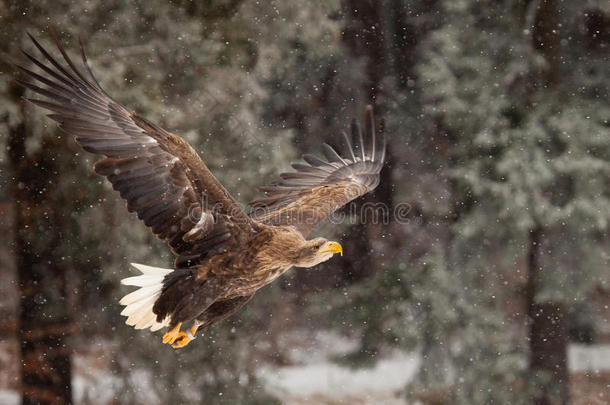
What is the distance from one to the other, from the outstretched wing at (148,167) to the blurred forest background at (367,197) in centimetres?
278

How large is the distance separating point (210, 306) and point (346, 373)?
471 cm

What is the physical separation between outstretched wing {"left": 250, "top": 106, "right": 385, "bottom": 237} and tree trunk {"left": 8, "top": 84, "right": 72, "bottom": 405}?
10.2ft

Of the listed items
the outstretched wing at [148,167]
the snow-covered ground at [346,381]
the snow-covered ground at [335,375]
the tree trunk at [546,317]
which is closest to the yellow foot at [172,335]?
the outstretched wing at [148,167]

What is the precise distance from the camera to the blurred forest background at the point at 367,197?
20.8 feet

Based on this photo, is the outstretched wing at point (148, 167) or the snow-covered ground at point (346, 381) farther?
the snow-covered ground at point (346, 381)

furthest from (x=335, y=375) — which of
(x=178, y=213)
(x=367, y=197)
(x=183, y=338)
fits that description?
(x=178, y=213)

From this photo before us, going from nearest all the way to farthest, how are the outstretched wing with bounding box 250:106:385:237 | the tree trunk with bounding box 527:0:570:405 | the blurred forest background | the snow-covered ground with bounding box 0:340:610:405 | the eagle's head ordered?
the eagle's head → the outstretched wing with bounding box 250:106:385:237 → the blurred forest background → the tree trunk with bounding box 527:0:570:405 → the snow-covered ground with bounding box 0:340:610:405

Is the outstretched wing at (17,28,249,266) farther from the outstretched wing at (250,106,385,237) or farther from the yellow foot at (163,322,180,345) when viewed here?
the outstretched wing at (250,106,385,237)

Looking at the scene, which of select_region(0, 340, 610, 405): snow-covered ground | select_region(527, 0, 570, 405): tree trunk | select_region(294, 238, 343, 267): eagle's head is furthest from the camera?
select_region(0, 340, 610, 405): snow-covered ground

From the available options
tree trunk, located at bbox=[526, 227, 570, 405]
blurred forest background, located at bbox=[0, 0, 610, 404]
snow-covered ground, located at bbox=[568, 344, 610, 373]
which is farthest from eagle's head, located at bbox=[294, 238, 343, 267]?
snow-covered ground, located at bbox=[568, 344, 610, 373]

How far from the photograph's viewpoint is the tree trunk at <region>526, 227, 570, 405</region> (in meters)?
6.85

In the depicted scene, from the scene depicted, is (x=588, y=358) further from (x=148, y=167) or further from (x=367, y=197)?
(x=148, y=167)

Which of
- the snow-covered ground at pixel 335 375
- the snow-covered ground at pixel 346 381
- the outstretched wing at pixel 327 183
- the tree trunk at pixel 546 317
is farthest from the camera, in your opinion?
the snow-covered ground at pixel 346 381

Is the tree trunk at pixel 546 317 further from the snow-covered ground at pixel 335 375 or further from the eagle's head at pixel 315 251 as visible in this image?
the eagle's head at pixel 315 251
